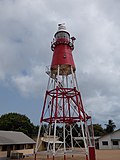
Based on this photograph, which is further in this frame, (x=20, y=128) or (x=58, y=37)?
(x=20, y=128)

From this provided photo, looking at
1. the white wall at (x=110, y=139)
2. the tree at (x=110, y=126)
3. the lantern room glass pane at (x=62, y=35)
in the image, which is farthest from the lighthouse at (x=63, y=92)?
the tree at (x=110, y=126)

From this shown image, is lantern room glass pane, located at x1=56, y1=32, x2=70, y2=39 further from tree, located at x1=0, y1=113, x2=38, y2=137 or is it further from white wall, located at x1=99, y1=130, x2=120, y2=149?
tree, located at x1=0, y1=113, x2=38, y2=137

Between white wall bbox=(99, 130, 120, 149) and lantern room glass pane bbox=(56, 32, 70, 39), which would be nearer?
lantern room glass pane bbox=(56, 32, 70, 39)

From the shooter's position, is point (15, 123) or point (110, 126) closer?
point (15, 123)

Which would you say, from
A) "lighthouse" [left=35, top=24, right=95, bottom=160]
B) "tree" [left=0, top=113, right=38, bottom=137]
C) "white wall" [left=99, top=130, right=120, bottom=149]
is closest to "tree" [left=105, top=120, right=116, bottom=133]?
"white wall" [left=99, top=130, right=120, bottom=149]

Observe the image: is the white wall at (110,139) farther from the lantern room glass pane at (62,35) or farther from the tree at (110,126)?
the lantern room glass pane at (62,35)

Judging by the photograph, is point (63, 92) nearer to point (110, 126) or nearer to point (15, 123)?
point (15, 123)

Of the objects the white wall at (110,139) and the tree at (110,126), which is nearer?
the white wall at (110,139)

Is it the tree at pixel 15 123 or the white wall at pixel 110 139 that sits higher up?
the tree at pixel 15 123

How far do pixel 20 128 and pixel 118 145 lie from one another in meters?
28.0

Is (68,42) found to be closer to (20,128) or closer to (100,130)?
(20,128)

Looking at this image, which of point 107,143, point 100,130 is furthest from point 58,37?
point 100,130

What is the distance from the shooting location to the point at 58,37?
81.7 feet

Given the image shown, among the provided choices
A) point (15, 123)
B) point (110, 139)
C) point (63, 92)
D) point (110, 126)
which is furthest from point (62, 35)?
point (110, 126)
